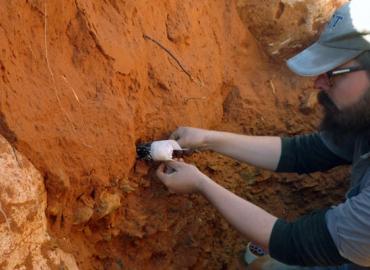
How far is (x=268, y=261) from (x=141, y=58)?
4.36 feet

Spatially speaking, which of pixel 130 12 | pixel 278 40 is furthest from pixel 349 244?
pixel 278 40

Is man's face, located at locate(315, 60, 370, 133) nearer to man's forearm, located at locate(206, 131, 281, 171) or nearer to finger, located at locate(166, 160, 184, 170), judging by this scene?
man's forearm, located at locate(206, 131, 281, 171)

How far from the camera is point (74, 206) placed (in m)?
2.26

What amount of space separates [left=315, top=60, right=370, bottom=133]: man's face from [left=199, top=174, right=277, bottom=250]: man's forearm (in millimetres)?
535

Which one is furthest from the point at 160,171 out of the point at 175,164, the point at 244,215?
the point at 244,215

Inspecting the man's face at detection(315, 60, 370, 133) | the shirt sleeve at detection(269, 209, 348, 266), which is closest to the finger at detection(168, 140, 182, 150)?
the shirt sleeve at detection(269, 209, 348, 266)

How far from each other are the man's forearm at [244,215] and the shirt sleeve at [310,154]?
563mm

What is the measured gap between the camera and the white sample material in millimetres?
2455

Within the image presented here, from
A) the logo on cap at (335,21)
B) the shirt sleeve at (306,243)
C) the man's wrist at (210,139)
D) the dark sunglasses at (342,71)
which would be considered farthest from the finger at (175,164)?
the logo on cap at (335,21)

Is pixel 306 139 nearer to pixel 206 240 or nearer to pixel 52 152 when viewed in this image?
pixel 206 240

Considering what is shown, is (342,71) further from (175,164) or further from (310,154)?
(175,164)

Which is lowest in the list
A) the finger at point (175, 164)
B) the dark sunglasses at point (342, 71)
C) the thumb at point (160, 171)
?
the thumb at point (160, 171)

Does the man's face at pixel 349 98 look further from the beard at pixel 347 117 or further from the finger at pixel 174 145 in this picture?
the finger at pixel 174 145

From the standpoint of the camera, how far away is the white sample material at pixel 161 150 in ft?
8.05
